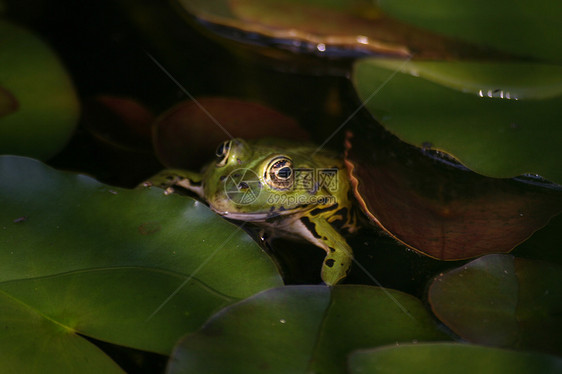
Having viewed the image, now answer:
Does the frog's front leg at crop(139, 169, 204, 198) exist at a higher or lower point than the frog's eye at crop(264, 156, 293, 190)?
lower

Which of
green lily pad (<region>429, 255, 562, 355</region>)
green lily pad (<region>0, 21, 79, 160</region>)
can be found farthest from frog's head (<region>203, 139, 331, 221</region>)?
green lily pad (<region>429, 255, 562, 355</region>)

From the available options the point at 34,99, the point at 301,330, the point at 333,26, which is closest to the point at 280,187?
the point at 301,330

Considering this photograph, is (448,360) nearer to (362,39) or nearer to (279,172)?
(279,172)

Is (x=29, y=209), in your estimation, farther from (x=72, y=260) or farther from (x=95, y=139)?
(x=95, y=139)

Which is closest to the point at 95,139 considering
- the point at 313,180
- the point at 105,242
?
the point at 105,242

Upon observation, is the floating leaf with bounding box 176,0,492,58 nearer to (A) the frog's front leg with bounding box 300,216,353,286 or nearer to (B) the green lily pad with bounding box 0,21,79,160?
(B) the green lily pad with bounding box 0,21,79,160

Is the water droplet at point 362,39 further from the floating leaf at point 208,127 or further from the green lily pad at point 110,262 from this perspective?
the green lily pad at point 110,262
